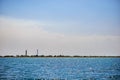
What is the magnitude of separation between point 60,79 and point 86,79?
416 centimetres

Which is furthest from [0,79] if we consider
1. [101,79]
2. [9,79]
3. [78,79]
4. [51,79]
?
[101,79]

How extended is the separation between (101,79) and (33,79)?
10.9 m

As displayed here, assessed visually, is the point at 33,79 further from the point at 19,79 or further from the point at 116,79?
the point at 116,79

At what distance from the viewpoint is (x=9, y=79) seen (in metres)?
43.0

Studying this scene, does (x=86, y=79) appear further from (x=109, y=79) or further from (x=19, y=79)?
(x=19, y=79)

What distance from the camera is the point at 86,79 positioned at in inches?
1699

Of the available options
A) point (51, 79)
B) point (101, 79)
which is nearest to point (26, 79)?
point (51, 79)

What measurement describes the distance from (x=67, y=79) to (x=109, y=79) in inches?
263

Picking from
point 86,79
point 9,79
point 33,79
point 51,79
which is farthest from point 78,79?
point 9,79

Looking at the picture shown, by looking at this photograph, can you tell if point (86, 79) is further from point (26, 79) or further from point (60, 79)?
point (26, 79)

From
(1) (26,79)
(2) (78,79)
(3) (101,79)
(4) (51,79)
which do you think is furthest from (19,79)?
(3) (101,79)

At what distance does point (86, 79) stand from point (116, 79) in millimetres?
4724

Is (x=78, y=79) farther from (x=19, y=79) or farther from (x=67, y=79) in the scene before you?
(x=19, y=79)

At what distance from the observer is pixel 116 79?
A: 41.7m
